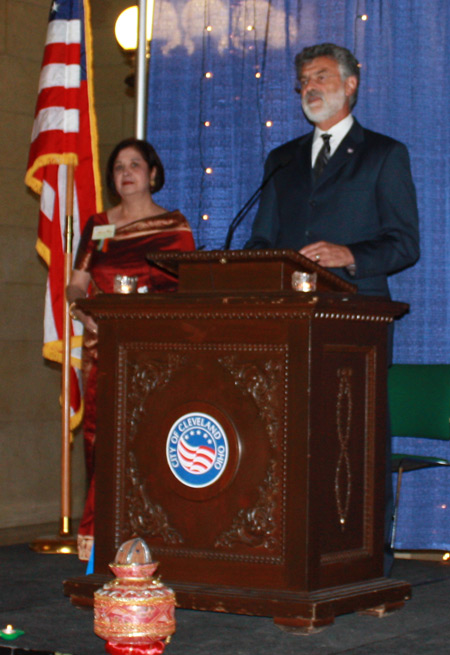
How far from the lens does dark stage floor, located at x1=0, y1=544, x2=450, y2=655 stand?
8.74 ft

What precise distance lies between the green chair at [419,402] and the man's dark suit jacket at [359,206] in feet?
2.16

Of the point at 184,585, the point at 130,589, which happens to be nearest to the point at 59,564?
the point at 184,585

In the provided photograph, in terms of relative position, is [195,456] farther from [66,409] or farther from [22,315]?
[22,315]

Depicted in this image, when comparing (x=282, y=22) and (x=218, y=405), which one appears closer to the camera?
(x=218, y=405)

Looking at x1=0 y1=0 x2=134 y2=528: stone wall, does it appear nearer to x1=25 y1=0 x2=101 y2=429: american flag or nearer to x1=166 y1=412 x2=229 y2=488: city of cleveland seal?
x1=25 y1=0 x2=101 y2=429: american flag

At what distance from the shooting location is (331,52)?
3.76 m

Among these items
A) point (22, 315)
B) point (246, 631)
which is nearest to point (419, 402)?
point (246, 631)

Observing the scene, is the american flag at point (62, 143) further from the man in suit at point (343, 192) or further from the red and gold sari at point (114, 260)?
the man in suit at point (343, 192)

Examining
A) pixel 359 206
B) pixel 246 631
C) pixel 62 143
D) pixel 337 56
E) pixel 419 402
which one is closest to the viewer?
pixel 246 631

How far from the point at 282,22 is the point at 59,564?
228 cm

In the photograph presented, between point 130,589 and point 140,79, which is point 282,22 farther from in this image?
point 130,589

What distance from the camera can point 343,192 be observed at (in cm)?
365

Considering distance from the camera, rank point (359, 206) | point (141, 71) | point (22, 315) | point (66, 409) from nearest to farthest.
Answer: point (359, 206) < point (141, 71) < point (66, 409) < point (22, 315)

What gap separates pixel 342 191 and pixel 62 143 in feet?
5.32
